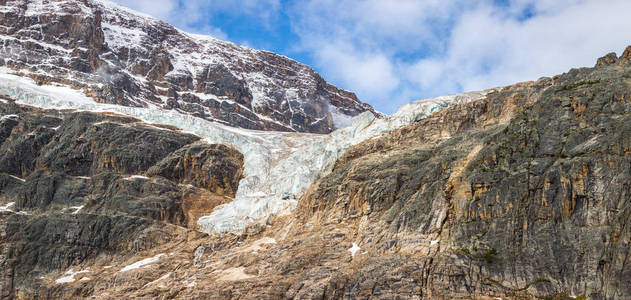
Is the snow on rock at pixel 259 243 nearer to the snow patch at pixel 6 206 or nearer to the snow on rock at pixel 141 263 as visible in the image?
the snow on rock at pixel 141 263

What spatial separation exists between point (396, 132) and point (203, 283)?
34.2m

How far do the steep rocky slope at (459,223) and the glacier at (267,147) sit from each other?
7.22m

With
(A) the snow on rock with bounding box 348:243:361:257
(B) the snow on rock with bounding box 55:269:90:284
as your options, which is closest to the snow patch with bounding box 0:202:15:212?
(B) the snow on rock with bounding box 55:269:90:284

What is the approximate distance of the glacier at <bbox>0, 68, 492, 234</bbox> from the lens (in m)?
92.6

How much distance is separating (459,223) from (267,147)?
73.4 metres

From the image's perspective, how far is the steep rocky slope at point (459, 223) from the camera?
170 feet

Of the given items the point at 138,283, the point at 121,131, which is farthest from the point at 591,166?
the point at 121,131

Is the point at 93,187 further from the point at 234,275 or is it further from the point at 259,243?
the point at 234,275

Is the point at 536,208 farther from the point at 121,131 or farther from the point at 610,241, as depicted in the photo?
the point at 121,131

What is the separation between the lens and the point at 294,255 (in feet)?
224

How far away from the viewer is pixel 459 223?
59.4 meters

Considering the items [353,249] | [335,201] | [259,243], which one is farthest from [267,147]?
[353,249]

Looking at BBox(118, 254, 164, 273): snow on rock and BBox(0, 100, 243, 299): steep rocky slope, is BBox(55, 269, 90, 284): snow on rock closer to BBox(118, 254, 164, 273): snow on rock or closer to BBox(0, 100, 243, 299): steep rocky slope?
BBox(0, 100, 243, 299): steep rocky slope

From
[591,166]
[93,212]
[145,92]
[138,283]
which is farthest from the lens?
[145,92]
